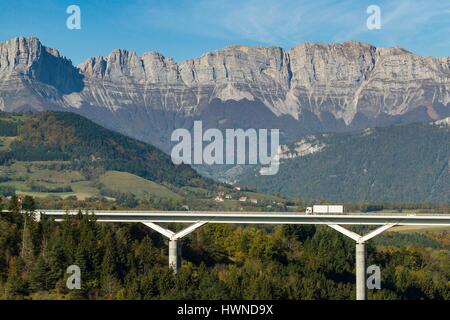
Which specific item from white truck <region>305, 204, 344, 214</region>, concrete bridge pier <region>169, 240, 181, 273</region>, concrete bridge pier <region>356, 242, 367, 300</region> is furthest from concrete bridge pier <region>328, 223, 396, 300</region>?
concrete bridge pier <region>169, 240, 181, 273</region>

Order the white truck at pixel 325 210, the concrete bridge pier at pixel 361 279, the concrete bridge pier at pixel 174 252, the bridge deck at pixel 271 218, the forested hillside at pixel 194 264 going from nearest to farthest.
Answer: the forested hillside at pixel 194 264 → the bridge deck at pixel 271 218 → the concrete bridge pier at pixel 361 279 → the concrete bridge pier at pixel 174 252 → the white truck at pixel 325 210

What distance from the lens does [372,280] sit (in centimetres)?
15200

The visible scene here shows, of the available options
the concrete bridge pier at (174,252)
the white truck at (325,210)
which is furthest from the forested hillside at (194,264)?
the white truck at (325,210)

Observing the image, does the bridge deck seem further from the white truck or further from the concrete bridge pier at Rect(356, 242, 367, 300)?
the concrete bridge pier at Rect(356, 242, 367, 300)

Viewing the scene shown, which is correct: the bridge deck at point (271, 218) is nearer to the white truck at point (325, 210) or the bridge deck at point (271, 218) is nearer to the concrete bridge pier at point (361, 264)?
the white truck at point (325, 210)

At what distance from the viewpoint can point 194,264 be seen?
152000mm

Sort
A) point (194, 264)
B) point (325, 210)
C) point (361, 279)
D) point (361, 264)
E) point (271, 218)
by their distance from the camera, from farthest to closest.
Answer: point (194, 264), point (325, 210), point (271, 218), point (361, 264), point (361, 279)

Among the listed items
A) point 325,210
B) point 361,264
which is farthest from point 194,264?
point 361,264

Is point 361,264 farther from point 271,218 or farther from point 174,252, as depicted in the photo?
point 174,252

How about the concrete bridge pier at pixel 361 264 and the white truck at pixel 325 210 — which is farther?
the white truck at pixel 325 210

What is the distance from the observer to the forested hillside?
125 m

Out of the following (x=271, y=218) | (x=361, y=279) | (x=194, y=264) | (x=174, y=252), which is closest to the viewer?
(x=361, y=279)

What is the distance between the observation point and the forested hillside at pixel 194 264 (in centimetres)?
12525
